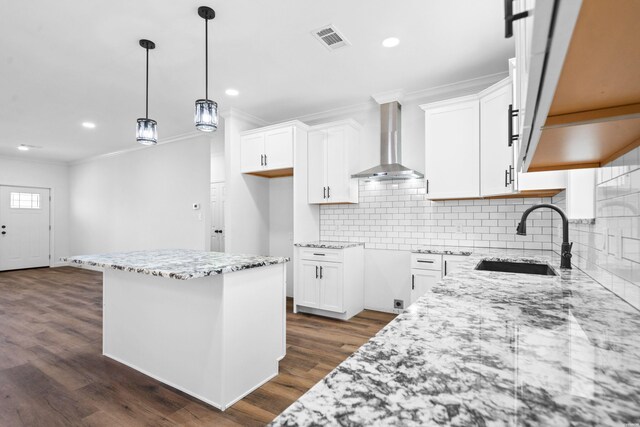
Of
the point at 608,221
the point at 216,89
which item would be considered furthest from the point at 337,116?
the point at 608,221

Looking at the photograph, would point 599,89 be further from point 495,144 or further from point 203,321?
point 495,144

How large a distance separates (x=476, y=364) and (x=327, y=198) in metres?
3.63

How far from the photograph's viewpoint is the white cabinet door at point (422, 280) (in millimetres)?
3330

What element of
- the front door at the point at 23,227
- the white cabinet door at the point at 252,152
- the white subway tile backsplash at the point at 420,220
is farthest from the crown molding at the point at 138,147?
the white subway tile backsplash at the point at 420,220

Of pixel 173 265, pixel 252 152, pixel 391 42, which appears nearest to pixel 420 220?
pixel 391 42

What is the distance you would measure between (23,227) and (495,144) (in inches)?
402

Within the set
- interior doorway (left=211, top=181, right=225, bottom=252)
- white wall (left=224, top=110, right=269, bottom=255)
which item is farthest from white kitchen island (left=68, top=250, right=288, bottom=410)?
interior doorway (left=211, top=181, right=225, bottom=252)

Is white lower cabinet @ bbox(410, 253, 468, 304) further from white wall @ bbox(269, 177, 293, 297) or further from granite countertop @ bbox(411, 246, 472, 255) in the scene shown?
white wall @ bbox(269, 177, 293, 297)

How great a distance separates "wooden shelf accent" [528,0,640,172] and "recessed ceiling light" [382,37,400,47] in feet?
6.73

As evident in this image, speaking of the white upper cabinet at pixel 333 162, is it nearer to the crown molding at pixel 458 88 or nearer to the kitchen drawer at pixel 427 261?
the crown molding at pixel 458 88

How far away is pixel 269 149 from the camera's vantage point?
4.31 meters

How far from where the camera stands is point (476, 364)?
635 millimetres

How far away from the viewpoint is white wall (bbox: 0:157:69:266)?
7645 millimetres

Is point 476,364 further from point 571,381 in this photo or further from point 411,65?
point 411,65
